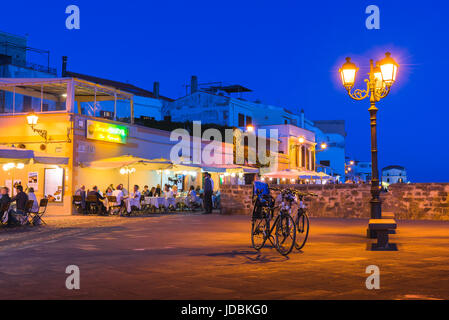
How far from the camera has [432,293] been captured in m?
5.75

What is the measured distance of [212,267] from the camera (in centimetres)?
787

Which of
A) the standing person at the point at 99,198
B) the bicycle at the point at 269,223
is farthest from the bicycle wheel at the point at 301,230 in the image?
the standing person at the point at 99,198

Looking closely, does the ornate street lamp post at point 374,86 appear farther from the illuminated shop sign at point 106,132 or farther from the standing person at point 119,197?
the illuminated shop sign at point 106,132

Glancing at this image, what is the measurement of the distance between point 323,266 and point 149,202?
16.3m

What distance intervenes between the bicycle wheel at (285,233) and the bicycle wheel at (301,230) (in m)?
0.28

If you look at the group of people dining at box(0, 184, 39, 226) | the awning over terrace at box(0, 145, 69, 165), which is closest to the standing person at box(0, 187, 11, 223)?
the group of people dining at box(0, 184, 39, 226)

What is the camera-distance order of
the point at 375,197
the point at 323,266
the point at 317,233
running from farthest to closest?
the point at 317,233, the point at 375,197, the point at 323,266

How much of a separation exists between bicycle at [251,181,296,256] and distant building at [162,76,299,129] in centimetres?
3520

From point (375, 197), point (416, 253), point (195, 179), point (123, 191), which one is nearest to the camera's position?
point (416, 253)

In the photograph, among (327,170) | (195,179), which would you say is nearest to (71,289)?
(195,179)

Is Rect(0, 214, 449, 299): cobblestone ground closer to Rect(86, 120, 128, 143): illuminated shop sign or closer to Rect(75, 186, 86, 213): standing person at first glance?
Rect(75, 186, 86, 213): standing person
